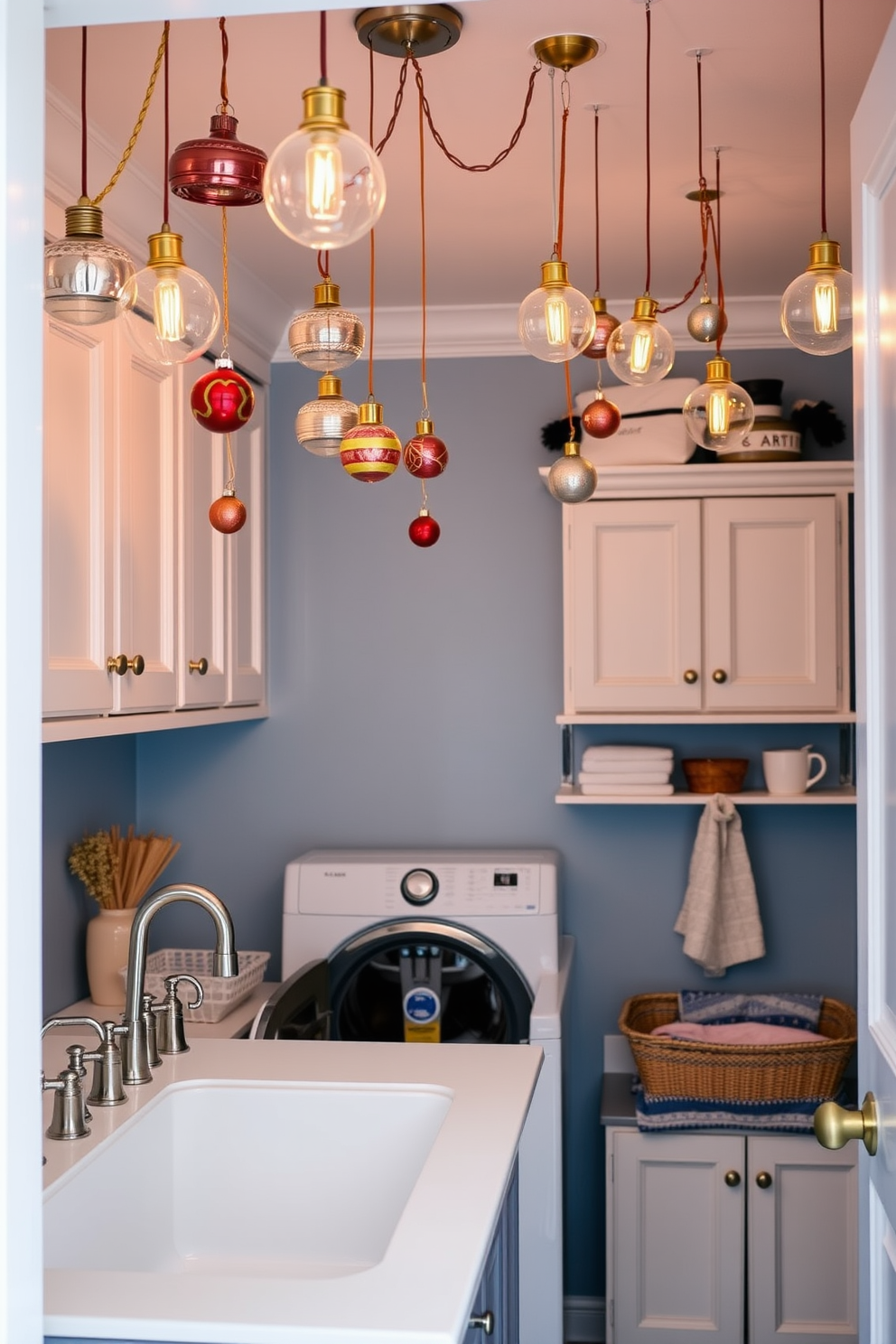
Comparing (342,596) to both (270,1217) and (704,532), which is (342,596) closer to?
(704,532)

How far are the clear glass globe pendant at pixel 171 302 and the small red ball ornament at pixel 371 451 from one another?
0.34 m

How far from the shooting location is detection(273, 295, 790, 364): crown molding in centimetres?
340

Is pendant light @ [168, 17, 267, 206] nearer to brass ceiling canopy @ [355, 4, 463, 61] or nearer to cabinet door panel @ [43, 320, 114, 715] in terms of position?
brass ceiling canopy @ [355, 4, 463, 61]

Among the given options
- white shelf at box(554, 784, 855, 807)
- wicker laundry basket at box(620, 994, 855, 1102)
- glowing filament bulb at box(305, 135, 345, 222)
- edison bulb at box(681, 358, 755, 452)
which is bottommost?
wicker laundry basket at box(620, 994, 855, 1102)

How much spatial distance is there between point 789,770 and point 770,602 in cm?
40

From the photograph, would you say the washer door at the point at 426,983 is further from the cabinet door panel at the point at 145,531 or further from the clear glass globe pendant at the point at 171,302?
the clear glass globe pendant at the point at 171,302

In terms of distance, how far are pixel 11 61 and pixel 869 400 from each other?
859 mm

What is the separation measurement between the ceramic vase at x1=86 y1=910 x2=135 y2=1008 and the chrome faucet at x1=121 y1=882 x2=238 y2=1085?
938 millimetres

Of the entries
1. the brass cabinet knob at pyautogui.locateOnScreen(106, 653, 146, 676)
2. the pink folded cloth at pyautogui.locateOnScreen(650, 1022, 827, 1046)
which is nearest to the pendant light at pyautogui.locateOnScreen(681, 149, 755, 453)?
the brass cabinet knob at pyautogui.locateOnScreen(106, 653, 146, 676)

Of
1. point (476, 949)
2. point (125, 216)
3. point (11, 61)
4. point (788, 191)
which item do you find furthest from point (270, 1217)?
point (788, 191)

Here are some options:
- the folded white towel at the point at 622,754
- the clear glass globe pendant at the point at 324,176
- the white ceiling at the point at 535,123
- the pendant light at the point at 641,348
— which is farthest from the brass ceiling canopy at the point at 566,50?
the folded white towel at the point at 622,754

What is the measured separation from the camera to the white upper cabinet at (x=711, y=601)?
3.14m

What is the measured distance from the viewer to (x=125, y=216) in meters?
2.46

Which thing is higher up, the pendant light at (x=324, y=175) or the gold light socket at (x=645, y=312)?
the gold light socket at (x=645, y=312)
